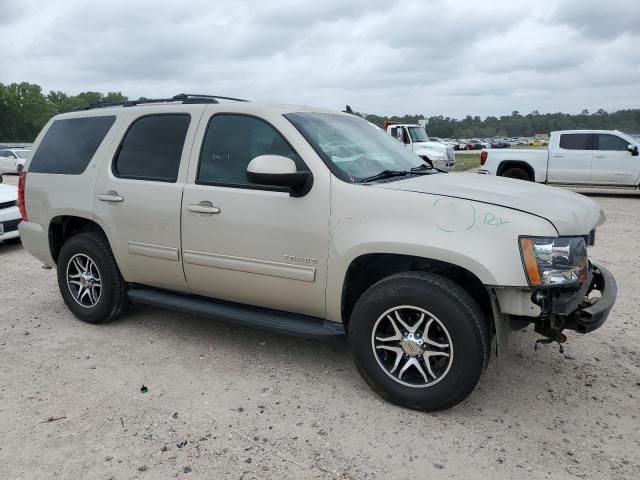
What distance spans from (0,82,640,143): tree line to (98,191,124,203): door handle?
210 ft

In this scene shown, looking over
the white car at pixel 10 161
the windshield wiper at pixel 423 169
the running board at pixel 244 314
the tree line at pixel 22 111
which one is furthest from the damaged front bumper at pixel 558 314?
the tree line at pixel 22 111

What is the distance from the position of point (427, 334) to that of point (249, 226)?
133cm

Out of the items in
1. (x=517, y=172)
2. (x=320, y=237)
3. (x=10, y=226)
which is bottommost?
(x=10, y=226)

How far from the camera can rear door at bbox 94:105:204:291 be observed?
13.3 ft

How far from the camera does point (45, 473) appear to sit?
2.71 m

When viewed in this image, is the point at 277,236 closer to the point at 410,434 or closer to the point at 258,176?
the point at 258,176

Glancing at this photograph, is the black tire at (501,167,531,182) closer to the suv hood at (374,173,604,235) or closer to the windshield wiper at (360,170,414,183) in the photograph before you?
the suv hood at (374,173,604,235)

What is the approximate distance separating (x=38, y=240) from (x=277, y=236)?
8.67 feet

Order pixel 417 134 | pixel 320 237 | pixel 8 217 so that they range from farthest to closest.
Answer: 1. pixel 417 134
2. pixel 8 217
3. pixel 320 237

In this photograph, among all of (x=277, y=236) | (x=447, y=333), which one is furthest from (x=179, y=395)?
(x=447, y=333)

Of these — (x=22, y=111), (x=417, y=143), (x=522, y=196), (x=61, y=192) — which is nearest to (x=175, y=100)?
(x=61, y=192)

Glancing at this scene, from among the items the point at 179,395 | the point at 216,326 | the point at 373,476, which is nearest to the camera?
the point at 373,476

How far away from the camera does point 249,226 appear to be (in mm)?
3645

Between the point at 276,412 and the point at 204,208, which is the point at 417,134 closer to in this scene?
the point at 204,208
